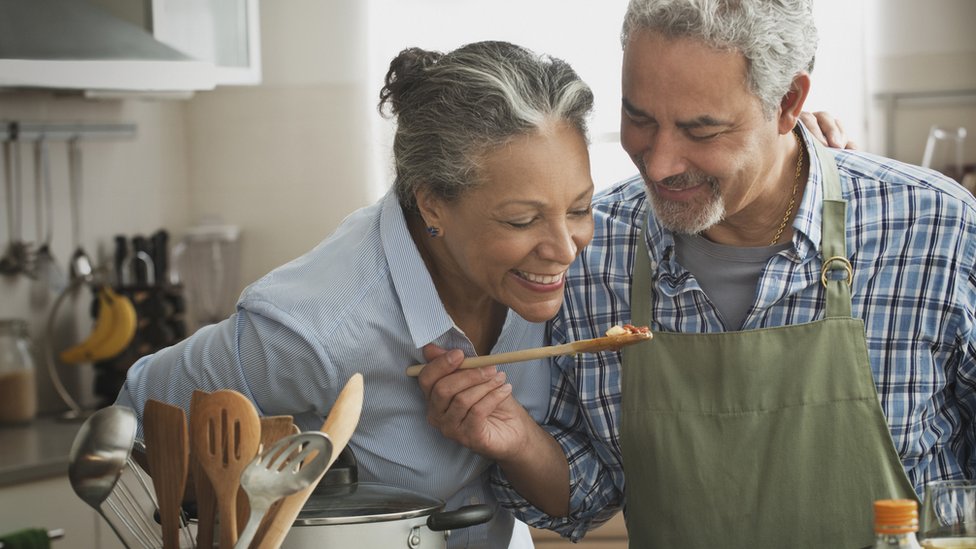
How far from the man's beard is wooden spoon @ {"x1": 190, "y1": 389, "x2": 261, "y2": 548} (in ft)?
2.04

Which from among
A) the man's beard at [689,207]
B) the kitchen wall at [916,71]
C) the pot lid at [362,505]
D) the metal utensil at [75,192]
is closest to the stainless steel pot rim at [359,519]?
the pot lid at [362,505]

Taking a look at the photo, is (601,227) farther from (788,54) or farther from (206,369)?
(206,369)

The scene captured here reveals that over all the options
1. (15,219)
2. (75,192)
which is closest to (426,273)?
(15,219)

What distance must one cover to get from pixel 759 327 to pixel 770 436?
0.47 ft

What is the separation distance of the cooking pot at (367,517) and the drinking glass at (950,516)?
17.8 inches

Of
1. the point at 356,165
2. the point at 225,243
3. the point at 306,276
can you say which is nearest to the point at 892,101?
the point at 356,165

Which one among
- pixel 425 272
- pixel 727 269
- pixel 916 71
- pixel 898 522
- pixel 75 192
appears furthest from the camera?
pixel 916 71

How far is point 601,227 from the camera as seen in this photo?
166 centimetres

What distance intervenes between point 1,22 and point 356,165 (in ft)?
4.47

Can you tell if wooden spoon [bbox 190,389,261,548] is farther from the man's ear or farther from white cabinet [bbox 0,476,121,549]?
white cabinet [bbox 0,476,121,549]

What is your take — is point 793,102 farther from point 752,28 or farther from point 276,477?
point 276,477

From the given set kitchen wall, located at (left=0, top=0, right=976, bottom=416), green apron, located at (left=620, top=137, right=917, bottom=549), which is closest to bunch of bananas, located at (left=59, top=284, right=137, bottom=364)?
kitchen wall, located at (left=0, top=0, right=976, bottom=416)

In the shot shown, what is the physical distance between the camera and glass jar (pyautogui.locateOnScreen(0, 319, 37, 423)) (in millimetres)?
3010

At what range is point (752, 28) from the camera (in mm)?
1408
